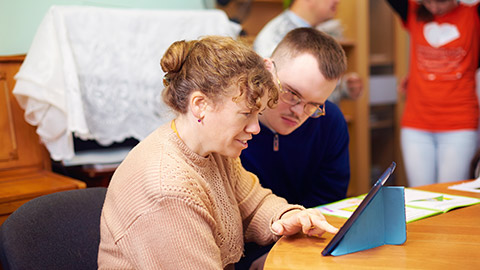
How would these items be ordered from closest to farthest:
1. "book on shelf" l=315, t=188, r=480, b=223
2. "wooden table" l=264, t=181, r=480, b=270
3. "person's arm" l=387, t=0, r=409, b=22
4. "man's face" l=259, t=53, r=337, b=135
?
"wooden table" l=264, t=181, r=480, b=270, "book on shelf" l=315, t=188, r=480, b=223, "man's face" l=259, t=53, r=337, b=135, "person's arm" l=387, t=0, r=409, b=22

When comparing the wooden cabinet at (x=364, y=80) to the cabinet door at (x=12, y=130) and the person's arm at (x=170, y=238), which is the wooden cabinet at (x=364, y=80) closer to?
the cabinet door at (x=12, y=130)

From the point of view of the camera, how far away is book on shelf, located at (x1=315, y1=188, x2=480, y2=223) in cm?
124

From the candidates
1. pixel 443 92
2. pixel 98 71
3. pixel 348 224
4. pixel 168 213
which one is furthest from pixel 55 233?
pixel 443 92

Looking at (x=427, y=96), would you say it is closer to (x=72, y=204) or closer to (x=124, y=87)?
(x=124, y=87)

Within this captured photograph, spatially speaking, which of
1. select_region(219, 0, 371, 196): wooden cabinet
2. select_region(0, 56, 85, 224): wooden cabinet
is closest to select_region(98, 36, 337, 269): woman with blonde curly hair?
select_region(0, 56, 85, 224): wooden cabinet

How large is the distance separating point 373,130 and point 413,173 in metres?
1.65

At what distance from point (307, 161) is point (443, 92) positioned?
125 centimetres

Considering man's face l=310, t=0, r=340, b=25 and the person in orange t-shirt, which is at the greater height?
man's face l=310, t=0, r=340, b=25

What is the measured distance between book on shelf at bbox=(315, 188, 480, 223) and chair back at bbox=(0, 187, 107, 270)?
61 centimetres

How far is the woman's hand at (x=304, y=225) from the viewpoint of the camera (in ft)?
3.55

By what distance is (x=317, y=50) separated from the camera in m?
1.42

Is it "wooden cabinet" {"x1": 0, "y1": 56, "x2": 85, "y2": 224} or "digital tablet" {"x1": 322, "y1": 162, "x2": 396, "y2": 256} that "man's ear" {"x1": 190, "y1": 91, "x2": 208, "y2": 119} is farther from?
"wooden cabinet" {"x1": 0, "y1": 56, "x2": 85, "y2": 224}

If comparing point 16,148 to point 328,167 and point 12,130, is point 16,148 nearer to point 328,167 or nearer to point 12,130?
point 12,130

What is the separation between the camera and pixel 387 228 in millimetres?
1036
